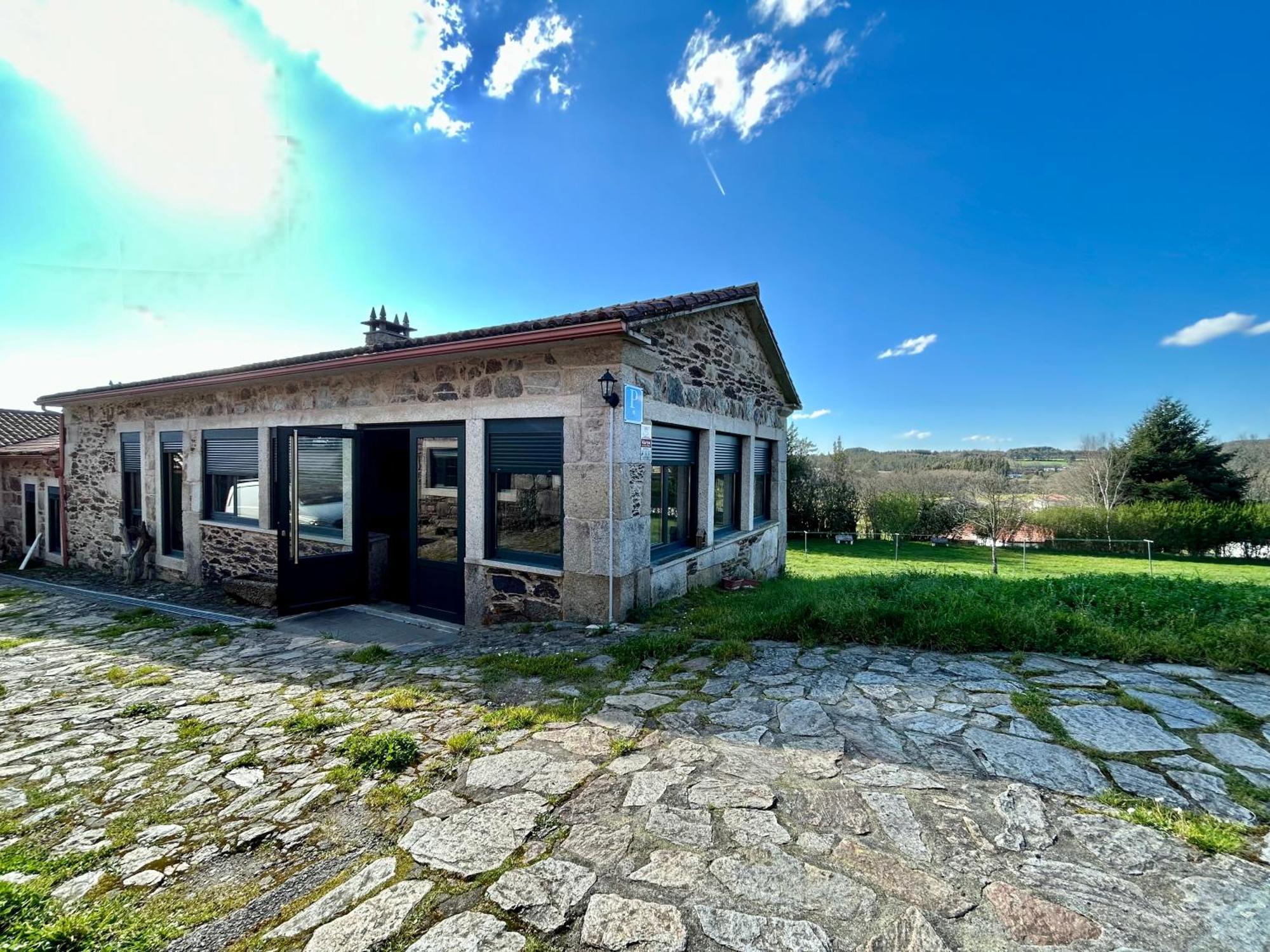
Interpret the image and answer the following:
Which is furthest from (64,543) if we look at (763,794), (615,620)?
(763,794)

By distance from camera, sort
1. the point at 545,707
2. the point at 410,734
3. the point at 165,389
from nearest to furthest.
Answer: the point at 410,734
the point at 545,707
the point at 165,389

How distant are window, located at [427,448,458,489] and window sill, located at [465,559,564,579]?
0.99m

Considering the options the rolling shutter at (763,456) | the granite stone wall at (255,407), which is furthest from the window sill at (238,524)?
the rolling shutter at (763,456)

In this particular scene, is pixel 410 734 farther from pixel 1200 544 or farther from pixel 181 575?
pixel 1200 544

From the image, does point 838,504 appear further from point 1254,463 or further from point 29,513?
point 29,513

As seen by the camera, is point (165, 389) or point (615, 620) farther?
point (165, 389)

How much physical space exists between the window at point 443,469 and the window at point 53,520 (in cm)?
1221

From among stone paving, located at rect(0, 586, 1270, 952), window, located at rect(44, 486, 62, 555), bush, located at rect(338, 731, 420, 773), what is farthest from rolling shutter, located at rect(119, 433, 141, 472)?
bush, located at rect(338, 731, 420, 773)

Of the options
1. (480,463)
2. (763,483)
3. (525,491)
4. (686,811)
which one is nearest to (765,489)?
(763,483)

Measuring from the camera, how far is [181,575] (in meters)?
9.84

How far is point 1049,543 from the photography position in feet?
70.4

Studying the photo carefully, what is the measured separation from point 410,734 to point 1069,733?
3.86 meters

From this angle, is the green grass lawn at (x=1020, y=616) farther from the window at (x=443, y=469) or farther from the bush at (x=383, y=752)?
the window at (x=443, y=469)

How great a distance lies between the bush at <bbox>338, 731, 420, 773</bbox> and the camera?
3.02 meters
